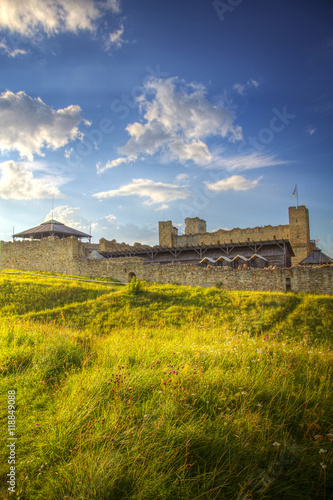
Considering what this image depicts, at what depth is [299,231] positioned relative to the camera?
113 feet

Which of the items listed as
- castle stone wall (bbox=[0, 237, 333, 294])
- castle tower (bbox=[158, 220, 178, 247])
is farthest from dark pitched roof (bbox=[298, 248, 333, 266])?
castle tower (bbox=[158, 220, 178, 247])

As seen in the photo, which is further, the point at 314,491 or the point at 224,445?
the point at 224,445

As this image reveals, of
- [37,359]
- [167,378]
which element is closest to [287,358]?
[167,378]

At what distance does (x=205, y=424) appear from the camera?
281 centimetres

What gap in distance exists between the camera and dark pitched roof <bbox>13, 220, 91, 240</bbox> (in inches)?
1482

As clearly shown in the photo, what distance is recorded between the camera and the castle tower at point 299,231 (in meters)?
34.3

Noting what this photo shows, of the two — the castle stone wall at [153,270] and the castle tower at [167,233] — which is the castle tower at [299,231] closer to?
the castle tower at [167,233]

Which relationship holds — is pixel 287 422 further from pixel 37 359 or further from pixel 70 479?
pixel 37 359

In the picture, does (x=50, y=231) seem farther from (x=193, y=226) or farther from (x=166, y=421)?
(x=166, y=421)

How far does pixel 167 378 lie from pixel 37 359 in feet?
7.60

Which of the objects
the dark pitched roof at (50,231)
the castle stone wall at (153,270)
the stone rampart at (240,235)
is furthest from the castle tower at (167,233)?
the castle stone wall at (153,270)

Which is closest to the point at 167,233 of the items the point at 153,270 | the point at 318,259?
the point at 153,270

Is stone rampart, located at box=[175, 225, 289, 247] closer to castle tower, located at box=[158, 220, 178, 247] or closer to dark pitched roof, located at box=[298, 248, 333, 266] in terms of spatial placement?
castle tower, located at box=[158, 220, 178, 247]

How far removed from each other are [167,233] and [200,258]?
512 inches
